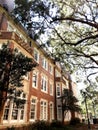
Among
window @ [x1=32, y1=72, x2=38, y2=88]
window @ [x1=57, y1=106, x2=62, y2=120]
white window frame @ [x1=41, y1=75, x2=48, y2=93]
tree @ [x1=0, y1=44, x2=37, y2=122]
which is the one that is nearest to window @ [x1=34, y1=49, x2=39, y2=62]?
window @ [x1=32, y1=72, x2=38, y2=88]

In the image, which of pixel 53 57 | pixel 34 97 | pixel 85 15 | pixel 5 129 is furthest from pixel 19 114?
pixel 85 15

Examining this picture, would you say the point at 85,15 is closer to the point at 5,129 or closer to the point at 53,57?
the point at 53,57

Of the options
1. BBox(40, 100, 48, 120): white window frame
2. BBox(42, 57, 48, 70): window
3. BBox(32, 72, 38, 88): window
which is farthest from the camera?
BBox(42, 57, 48, 70): window

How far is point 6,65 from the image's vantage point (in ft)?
38.1

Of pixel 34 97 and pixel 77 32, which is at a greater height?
pixel 77 32

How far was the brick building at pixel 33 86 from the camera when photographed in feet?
52.2

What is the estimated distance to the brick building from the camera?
15906 millimetres

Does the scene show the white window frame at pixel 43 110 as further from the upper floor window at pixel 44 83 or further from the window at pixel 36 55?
the window at pixel 36 55

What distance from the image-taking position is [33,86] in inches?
826

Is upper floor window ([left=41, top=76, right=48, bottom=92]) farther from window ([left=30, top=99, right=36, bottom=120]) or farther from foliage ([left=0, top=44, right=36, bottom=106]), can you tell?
foliage ([left=0, top=44, right=36, bottom=106])

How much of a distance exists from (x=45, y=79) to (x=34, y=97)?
5688mm

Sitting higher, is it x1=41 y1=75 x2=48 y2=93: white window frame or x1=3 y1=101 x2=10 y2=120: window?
x1=41 y1=75 x2=48 y2=93: white window frame

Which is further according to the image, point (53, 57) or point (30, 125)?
point (30, 125)

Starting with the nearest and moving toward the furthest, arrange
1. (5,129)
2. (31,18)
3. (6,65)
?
(31,18), (6,65), (5,129)
